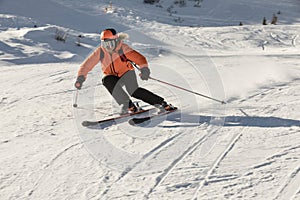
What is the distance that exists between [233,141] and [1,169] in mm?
2199

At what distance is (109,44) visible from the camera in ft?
16.6

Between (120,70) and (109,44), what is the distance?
0.37 metres

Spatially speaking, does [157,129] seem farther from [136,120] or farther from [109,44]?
[109,44]

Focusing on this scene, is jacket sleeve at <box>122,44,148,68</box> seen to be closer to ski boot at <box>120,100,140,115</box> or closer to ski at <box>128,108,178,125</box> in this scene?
ski boot at <box>120,100,140,115</box>

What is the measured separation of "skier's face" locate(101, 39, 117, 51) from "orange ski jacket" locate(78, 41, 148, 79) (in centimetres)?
6

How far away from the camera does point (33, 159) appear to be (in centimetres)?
382

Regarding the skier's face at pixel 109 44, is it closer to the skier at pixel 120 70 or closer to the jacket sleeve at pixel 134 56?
the skier at pixel 120 70

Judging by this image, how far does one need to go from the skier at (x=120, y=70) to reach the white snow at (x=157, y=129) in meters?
0.30

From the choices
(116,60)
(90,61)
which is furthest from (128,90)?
(90,61)

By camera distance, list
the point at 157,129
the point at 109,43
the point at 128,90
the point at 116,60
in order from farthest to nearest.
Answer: the point at 128,90, the point at 116,60, the point at 109,43, the point at 157,129

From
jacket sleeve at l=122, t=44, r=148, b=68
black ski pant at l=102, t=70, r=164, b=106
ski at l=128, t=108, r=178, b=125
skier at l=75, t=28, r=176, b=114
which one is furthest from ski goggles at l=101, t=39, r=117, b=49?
ski at l=128, t=108, r=178, b=125

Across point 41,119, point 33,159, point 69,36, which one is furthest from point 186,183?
point 69,36

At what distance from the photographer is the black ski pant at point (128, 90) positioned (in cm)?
511

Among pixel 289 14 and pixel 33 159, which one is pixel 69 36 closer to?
pixel 33 159
